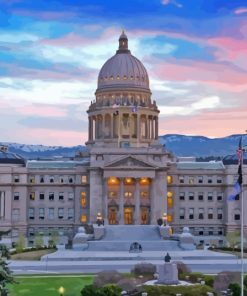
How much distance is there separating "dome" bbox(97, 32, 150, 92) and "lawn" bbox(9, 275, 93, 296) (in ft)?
242

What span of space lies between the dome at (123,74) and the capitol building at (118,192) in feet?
18.5

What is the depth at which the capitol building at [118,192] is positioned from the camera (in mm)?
126500

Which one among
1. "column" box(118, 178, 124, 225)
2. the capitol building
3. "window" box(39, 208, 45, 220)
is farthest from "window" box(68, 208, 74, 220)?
"column" box(118, 178, 124, 225)

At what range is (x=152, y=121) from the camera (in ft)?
477

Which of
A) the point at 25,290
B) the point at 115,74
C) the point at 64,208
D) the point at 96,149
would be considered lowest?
the point at 25,290

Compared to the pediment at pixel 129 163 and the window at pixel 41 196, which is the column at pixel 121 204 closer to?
the pediment at pixel 129 163

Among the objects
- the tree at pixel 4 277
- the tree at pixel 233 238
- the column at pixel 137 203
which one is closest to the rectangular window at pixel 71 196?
the column at pixel 137 203

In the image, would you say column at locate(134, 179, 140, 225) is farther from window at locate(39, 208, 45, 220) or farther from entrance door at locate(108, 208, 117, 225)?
window at locate(39, 208, 45, 220)

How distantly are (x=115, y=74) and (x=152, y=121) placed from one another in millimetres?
11282

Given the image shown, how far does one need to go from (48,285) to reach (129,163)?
197 ft

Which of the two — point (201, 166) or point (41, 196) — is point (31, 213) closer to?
point (41, 196)

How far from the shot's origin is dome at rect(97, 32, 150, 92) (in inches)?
5655

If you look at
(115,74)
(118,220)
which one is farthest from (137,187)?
(115,74)

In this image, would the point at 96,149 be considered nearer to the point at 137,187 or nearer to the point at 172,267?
the point at 137,187
